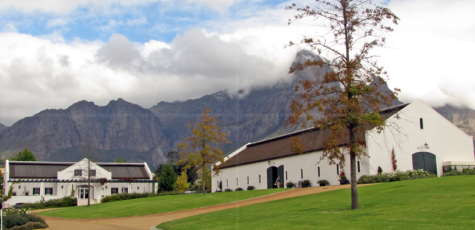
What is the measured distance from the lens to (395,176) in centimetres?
3538

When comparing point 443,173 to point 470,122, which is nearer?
point 443,173

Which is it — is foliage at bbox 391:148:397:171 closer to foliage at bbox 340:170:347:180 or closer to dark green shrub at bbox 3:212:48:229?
foliage at bbox 340:170:347:180

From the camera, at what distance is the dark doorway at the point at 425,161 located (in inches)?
1544

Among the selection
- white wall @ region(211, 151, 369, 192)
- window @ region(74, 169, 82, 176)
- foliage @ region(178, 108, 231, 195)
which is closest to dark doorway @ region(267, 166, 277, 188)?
white wall @ region(211, 151, 369, 192)

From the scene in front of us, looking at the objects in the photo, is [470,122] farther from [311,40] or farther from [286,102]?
[311,40]

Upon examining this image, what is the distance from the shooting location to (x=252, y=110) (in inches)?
5984

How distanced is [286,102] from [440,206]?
5331 inches

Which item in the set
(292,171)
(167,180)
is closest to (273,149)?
(292,171)

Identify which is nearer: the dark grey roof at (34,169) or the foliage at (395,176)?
the foliage at (395,176)

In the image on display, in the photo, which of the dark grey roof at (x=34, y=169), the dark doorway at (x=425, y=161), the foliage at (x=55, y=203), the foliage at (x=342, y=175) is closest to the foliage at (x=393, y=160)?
the dark doorway at (x=425, y=161)

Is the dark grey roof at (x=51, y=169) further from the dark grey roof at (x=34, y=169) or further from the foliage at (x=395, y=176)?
the foliage at (x=395, y=176)

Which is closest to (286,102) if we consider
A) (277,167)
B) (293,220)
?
(277,167)

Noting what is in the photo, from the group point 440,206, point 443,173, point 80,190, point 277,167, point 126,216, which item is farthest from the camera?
point 80,190

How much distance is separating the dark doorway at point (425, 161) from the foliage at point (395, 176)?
5.88ft
